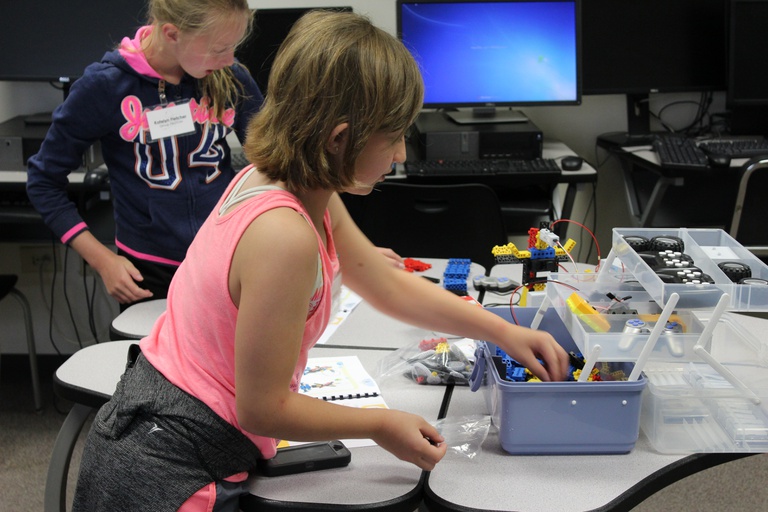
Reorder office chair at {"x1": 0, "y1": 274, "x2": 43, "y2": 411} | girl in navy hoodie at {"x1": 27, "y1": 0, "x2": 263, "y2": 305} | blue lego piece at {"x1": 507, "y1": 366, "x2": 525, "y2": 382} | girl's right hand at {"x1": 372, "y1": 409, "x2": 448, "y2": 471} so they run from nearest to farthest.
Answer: girl's right hand at {"x1": 372, "y1": 409, "x2": 448, "y2": 471} → blue lego piece at {"x1": 507, "y1": 366, "x2": 525, "y2": 382} → girl in navy hoodie at {"x1": 27, "y1": 0, "x2": 263, "y2": 305} → office chair at {"x1": 0, "y1": 274, "x2": 43, "y2": 411}

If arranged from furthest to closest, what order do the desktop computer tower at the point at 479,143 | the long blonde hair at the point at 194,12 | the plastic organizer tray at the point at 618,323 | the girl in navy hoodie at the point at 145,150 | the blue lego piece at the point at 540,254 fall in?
the desktop computer tower at the point at 479,143 < the girl in navy hoodie at the point at 145,150 < the long blonde hair at the point at 194,12 < the blue lego piece at the point at 540,254 < the plastic organizer tray at the point at 618,323

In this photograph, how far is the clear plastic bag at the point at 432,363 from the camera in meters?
1.46

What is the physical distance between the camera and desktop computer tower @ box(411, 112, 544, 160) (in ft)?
10.1

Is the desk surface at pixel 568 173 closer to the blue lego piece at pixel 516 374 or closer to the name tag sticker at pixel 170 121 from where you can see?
the name tag sticker at pixel 170 121

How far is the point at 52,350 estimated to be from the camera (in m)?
3.43

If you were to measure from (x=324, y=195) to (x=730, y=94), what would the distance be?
262 centimetres

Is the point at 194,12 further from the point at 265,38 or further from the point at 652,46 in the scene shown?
the point at 652,46

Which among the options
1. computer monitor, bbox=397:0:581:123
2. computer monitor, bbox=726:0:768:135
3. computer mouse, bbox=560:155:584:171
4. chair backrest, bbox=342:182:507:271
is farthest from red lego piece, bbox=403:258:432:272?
computer monitor, bbox=726:0:768:135

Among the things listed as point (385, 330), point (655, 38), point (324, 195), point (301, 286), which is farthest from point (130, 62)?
point (655, 38)

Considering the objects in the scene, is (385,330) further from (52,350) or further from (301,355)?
(52,350)

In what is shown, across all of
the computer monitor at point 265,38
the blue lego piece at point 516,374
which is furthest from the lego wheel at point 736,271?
the computer monitor at point 265,38

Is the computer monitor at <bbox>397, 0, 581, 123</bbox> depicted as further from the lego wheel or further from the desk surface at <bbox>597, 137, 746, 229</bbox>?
the lego wheel

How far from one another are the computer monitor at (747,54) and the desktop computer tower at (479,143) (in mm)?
838

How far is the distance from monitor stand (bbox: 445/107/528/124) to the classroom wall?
19 cm
